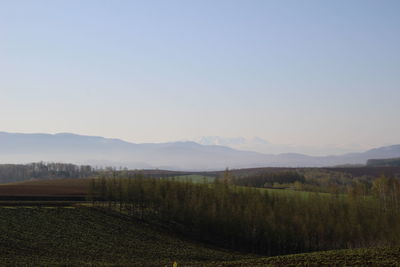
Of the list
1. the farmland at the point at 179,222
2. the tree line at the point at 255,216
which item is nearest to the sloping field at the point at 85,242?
the farmland at the point at 179,222

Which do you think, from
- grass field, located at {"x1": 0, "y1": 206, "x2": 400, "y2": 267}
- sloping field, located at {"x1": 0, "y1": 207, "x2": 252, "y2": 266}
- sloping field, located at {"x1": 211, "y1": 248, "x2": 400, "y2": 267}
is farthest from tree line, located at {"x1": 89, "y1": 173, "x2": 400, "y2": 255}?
sloping field, located at {"x1": 211, "y1": 248, "x2": 400, "y2": 267}

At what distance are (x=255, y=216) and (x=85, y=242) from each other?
4745 cm

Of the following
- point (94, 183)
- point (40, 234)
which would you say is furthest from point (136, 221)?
point (40, 234)

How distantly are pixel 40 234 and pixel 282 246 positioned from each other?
55.6 m

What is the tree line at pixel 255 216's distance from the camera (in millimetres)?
98500

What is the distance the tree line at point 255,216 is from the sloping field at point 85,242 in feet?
41.6

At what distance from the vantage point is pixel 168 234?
294 feet

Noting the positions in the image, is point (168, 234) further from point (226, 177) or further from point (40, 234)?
point (226, 177)

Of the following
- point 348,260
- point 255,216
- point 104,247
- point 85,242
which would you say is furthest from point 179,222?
point 348,260

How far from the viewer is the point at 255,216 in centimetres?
10262

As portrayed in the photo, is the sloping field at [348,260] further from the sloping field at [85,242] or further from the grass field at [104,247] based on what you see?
the sloping field at [85,242]

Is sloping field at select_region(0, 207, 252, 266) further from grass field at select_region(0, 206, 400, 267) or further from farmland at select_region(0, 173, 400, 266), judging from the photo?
farmland at select_region(0, 173, 400, 266)

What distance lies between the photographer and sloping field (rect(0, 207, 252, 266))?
178 feet

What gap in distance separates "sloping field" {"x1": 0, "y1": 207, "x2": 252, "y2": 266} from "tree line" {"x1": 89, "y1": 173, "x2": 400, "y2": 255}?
12.7 m
